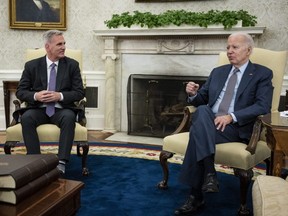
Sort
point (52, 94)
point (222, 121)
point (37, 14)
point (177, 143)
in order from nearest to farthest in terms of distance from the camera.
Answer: point (222, 121) < point (177, 143) < point (52, 94) < point (37, 14)

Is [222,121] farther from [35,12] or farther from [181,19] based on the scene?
[35,12]

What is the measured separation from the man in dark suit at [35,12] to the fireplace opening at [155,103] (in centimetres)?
149

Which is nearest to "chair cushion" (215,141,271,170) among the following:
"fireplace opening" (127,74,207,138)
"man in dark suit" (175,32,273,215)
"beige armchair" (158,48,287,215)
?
"beige armchair" (158,48,287,215)

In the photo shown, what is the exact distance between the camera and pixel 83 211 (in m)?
2.38

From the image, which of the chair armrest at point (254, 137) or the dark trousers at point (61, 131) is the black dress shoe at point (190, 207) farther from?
the dark trousers at point (61, 131)

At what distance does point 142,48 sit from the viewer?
4.91 meters

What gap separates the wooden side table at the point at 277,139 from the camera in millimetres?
1927

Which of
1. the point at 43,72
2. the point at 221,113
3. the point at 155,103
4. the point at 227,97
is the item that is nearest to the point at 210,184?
the point at 221,113

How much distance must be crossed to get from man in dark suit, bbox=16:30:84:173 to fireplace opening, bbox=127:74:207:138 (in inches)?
70.5

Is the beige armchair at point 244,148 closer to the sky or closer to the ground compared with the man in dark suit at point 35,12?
closer to the ground

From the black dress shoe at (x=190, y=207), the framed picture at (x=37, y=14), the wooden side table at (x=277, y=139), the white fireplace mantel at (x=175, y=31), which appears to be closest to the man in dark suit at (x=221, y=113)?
the black dress shoe at (x=190, y=207)

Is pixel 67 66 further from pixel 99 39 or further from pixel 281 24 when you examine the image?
pixel 281 24

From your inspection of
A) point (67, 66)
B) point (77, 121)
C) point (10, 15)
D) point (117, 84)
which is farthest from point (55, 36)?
point (10, 15)

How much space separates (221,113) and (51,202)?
1706 mm
